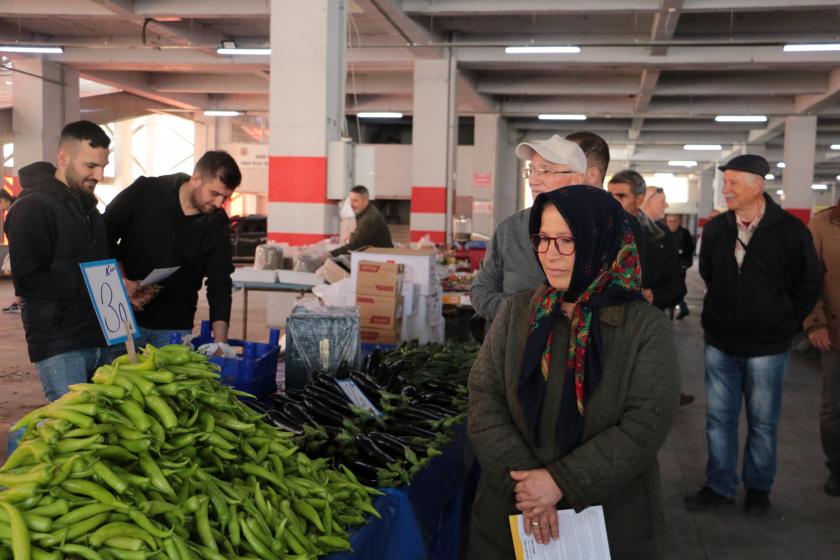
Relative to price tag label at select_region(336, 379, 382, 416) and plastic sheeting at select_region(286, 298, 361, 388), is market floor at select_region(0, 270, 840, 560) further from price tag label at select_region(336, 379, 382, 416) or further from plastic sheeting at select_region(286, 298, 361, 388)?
plastic sheeting at select_region(286, 298, 361, 388)

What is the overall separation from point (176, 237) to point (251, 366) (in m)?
0.84

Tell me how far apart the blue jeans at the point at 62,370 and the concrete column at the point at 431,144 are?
12.7 meters

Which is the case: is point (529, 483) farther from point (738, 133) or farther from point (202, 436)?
point (738, 133)

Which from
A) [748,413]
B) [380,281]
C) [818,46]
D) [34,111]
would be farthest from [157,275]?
[34,111]

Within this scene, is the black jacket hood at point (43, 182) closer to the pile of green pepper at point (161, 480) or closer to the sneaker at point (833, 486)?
the pile of green pepper at point (161, 480)

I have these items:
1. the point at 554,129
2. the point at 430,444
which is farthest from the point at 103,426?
the point at 554,129

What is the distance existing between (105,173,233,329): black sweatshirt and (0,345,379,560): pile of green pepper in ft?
6.07

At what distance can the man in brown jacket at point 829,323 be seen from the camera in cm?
501

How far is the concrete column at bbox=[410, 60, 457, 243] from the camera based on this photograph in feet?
52.9

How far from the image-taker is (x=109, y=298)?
3.04 metres

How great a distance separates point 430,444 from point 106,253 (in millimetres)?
1553

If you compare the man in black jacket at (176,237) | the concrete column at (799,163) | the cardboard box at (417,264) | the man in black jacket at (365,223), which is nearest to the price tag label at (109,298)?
the man in black jacket at (176,237)

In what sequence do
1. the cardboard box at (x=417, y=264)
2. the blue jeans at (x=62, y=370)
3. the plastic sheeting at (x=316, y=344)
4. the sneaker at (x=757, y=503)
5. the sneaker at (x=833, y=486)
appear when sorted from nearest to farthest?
the blue jeans at (x=62, y=370)
the plastic sheeting at (x=316, y=344)
the sneaker at (x=757, y=503)
the sneaker at (x=833, y=486)
the cardboard box at (x=417, y=264)

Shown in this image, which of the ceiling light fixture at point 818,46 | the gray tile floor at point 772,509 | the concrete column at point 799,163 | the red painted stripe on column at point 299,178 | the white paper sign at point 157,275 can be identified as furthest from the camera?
the concrete column at point 799,163
